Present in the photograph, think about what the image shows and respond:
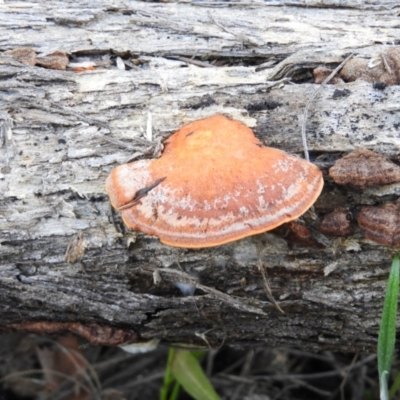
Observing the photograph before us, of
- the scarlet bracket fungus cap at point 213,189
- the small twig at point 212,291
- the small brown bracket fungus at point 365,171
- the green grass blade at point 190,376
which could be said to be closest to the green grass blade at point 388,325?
the small brown bracket fungus at point 365,171

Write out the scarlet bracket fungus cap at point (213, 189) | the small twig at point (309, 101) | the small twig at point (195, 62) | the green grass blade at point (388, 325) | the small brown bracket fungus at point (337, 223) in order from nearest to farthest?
the scarlet bracket fungus cap at point (213, 189), the green grass blade at point (388, 325), the small brown bracket fungus at point (337, 223), the small twig at point (309, 101), the small twig at point (195, 62)

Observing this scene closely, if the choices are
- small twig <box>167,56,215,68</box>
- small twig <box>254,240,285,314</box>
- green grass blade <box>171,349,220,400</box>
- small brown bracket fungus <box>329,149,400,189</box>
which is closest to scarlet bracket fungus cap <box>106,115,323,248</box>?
small brown bracket fungus <box>329,149,400,189</box>

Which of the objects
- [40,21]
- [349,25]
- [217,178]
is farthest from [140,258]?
[349,25]

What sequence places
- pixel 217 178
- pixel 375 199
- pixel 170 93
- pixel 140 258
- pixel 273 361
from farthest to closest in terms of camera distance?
pixel 273 361, pixel 170 93, pixel 140 258, pixel 375 199, pixel 217 178

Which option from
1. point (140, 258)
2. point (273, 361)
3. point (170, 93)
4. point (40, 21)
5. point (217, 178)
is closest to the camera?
point (217, 178)

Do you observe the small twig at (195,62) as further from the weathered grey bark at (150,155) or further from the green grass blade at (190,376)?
the green grass blade at (190,376)

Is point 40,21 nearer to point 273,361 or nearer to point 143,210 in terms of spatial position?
point 143,210

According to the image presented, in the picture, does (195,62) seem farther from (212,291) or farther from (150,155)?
(212,291)

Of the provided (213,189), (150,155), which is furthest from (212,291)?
(150,155)
